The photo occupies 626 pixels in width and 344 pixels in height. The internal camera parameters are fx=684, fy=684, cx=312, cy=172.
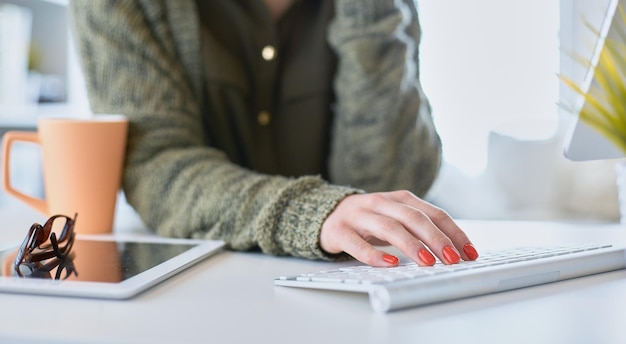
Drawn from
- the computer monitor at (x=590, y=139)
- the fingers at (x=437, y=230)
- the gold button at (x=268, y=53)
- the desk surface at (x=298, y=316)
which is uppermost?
the gold button at (x=268, y=53)

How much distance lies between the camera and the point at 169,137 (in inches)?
30.0

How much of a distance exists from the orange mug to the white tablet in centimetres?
7

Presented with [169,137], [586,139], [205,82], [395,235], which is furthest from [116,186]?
[586,139]

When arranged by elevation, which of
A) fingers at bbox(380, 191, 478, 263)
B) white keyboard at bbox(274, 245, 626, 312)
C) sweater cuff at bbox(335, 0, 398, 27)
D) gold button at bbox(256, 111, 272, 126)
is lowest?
white keyboard at bbox(274, 245, 626, 312)

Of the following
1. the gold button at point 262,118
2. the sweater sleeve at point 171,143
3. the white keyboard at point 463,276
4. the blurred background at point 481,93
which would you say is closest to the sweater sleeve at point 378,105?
the gold button at point 262,118

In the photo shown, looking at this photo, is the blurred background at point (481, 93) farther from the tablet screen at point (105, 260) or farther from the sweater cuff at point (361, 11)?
the tablet screen at point (105, 260)

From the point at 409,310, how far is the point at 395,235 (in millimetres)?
113

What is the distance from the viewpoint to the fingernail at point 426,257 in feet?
1.57

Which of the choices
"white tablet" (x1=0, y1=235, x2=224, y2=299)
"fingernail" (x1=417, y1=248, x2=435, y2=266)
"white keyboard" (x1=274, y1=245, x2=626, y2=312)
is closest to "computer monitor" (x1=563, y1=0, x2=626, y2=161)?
"white keyboard" (x1=274, y1=245, x2=626, y2=312)

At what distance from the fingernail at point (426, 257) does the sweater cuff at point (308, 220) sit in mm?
111

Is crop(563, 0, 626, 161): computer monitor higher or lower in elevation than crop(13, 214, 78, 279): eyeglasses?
higher

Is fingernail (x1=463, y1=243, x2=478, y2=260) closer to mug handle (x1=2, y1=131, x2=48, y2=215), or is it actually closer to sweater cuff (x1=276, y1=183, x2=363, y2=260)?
sweater cuff (x1=276, y1=183, x2=363, y2=260)

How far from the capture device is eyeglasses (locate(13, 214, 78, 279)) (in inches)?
19.4

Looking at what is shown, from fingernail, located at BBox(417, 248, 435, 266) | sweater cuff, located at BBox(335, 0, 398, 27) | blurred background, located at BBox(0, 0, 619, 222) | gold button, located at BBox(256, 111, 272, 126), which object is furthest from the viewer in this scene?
blurred background, located at BBox(0, 0, 619, 222)
